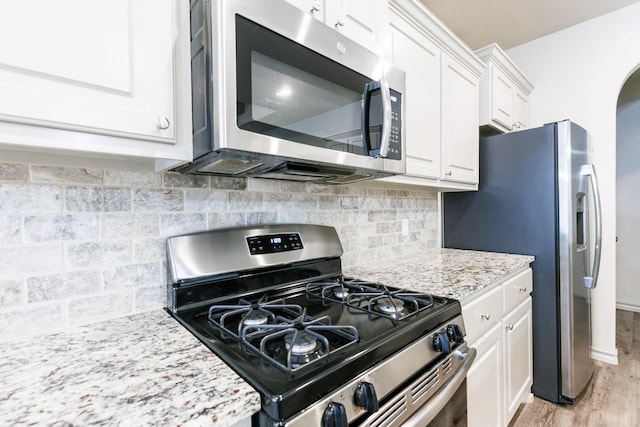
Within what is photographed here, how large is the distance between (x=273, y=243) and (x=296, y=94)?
1.81 feet

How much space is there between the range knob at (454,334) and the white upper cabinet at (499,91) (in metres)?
1.79

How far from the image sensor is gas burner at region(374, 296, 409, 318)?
0.94 m

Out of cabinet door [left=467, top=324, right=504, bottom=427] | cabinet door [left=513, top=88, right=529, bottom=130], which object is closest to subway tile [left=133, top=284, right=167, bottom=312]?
cabinet door [left=467, top=324, right=504, bottom=427]

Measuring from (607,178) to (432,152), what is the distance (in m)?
1.86

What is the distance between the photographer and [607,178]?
8.22 feet

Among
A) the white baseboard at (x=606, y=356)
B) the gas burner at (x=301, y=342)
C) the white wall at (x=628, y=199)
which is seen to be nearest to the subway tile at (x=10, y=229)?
the gas burner at (x=301, y=342)

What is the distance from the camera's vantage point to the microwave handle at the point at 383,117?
1041 millimetres

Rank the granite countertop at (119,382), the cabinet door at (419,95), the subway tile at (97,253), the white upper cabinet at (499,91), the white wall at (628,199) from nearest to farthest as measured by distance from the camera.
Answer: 1. the granite countertop at (119,382)
2. the subway tile at (97,253)
3. the cabinet door at (419,95)
4. the white upper cabinet at (499,91)
5. the white wall at (628,199)

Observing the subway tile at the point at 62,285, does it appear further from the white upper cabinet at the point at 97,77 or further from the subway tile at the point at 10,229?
the white upper cabinet at the point at 97,77

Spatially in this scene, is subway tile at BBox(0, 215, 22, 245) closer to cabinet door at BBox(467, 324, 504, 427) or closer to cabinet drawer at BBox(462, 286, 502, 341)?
cabinet drawer at BBox(462, 286, 502, 341)

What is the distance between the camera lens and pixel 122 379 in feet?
1.92

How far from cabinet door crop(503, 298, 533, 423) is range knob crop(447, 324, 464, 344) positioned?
0.72m

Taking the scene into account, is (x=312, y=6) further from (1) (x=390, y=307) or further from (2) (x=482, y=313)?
(2) (x=482, y=313)

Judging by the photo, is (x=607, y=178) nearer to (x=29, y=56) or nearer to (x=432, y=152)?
(x=432, y=152)
